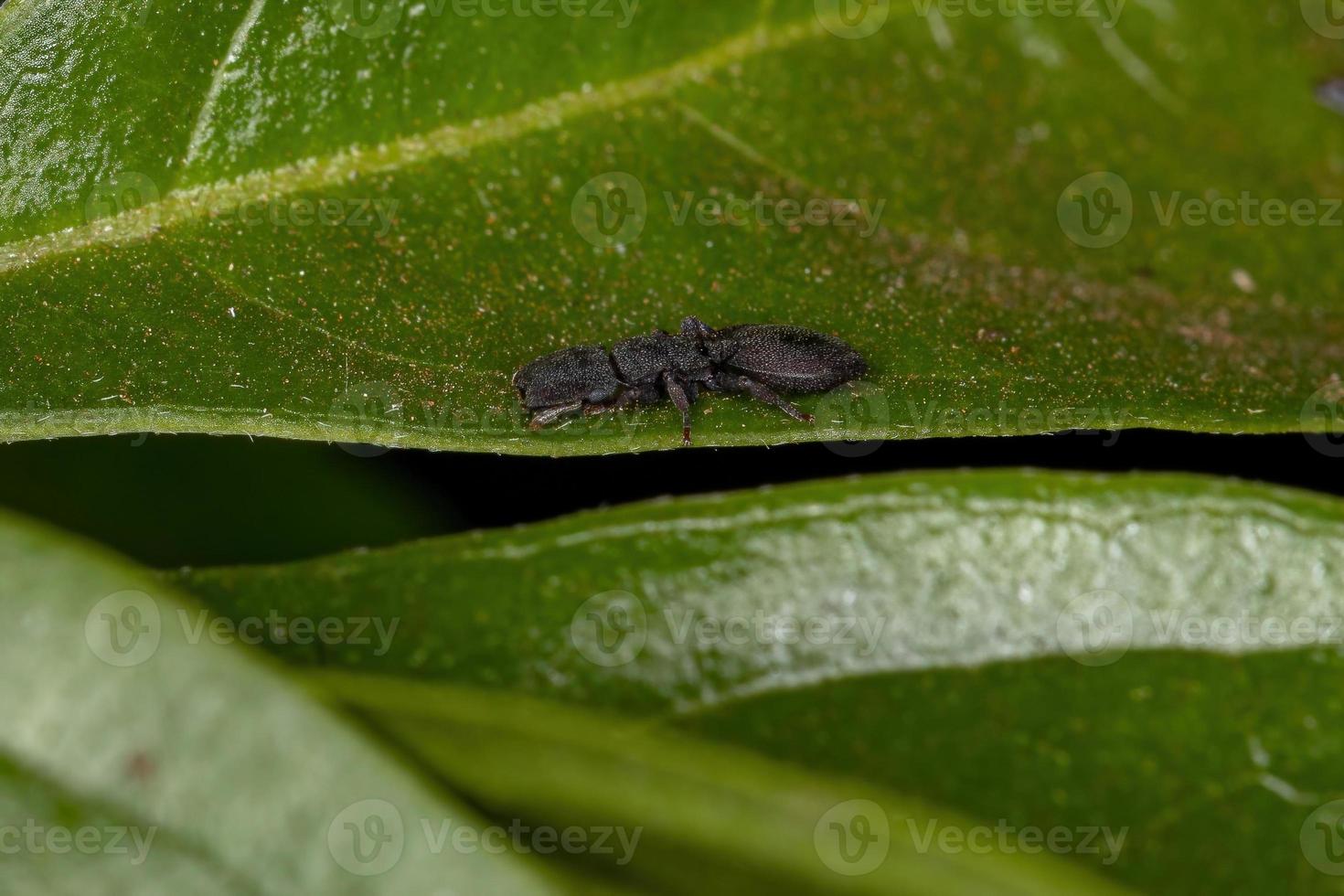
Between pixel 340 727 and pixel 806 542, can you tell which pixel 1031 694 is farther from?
pixel 340 727

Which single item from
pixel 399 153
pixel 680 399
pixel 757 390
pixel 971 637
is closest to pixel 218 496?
pixel 399 153

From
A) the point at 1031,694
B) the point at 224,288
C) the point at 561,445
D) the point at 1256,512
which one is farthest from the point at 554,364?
the point at 1256,512

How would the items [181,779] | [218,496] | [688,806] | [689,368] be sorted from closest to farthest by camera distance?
[181,779] < [688,806] < [689,368] < [218,496]

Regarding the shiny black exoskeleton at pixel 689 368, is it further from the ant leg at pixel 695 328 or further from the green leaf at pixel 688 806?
the green leaf at pixel 688 806

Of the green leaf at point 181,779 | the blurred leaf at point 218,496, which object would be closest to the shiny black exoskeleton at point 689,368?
the blurred leaf at point 218,496

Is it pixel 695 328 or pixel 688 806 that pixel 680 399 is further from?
pixel 688 806

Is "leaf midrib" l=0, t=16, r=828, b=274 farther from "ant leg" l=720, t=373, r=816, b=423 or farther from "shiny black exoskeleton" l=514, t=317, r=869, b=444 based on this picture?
"ant leg" l=720, t=373, r=816, b=423
